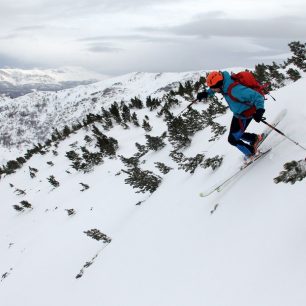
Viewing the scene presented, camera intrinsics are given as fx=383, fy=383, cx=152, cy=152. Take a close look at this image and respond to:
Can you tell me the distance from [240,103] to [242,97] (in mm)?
153

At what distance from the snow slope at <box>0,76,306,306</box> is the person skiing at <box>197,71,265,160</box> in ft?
1.12

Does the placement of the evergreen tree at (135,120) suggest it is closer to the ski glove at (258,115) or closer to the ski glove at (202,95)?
the ski glove at (202,95)

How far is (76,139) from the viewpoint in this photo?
27609mm

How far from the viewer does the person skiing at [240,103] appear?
586 centimetres

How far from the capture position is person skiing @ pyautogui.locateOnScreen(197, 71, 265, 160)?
586 centimetres

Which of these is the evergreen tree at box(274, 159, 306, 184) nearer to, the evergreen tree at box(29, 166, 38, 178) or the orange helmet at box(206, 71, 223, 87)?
the orange helmet at box(206, 71, 223, 87)

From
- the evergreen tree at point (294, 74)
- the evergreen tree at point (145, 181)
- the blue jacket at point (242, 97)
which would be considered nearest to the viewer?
the blue jacket at point (242, 97)

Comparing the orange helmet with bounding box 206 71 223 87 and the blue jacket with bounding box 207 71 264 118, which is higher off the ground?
the orange helmet with bounding box 206 71 223 87

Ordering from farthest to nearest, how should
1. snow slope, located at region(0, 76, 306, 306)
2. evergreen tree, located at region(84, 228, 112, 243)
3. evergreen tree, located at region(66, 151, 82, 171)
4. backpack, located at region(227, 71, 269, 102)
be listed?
evergreen tree, located at region(66, 151, 82, 171)
evergreen tree, located at region(84, 228, 112, 243)
backpack, located at region(227, 71, 269, 102)
snow slope, located at region(0, 76, 306, 306)

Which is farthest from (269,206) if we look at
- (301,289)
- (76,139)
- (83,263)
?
(76,139)

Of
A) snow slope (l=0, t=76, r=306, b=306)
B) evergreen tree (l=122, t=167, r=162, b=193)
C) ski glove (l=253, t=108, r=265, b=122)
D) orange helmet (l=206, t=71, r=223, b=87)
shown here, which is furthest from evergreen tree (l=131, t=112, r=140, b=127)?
ski glove (l=253, t=108, r=265, b=122)

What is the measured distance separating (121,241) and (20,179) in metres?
20.9

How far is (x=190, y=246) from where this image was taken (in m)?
5.54

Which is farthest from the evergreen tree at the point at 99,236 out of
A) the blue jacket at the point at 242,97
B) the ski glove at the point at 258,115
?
the ski glove at the point at 258,115
